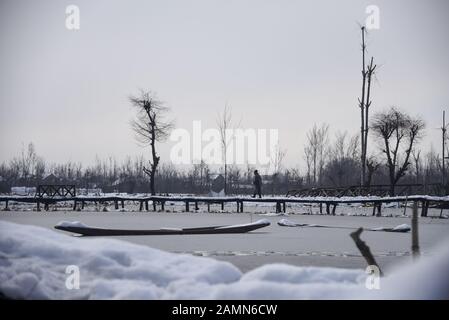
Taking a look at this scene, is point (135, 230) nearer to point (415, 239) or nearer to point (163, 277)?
point (163, 277)

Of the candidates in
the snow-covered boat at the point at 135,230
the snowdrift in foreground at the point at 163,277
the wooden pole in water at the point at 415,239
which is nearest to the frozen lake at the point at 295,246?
the snow-covered boat at the point at 135,230

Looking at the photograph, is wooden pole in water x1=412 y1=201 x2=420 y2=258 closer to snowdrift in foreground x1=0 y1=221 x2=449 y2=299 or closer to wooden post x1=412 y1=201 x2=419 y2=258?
wooden post x1=412 y1=201 x2=419 y2=258

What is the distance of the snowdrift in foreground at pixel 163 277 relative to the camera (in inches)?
140

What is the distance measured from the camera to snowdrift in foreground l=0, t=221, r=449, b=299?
140 inches

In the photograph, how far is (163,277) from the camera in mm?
4090

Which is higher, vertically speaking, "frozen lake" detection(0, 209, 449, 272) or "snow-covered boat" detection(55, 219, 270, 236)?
"snow-covered boat" detection(55, 219, 270, 236)

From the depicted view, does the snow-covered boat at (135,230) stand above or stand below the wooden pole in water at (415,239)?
below

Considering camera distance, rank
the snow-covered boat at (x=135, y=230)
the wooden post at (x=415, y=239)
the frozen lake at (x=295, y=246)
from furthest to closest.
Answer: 1. the snow-covered boat at (x=135, y=230)
2. the frozen lake at (x=295, y=246)
3. the wooden post at (x=415, y=239)

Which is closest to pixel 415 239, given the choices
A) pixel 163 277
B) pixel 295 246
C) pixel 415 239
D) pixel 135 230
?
pixel 415 239

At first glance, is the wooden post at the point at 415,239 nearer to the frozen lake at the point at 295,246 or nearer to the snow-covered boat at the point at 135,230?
the frozen lake at the point at 295,246

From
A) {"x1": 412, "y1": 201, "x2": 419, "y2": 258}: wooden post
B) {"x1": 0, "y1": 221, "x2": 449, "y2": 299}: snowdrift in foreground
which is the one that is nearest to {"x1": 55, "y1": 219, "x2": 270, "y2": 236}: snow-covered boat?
{"x1": 0, "y1": 221, "x2": 449, "y2": 299}: snowdrift in foreground

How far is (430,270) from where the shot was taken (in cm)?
358

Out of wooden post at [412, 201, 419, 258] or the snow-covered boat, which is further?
the snow-covered boat
